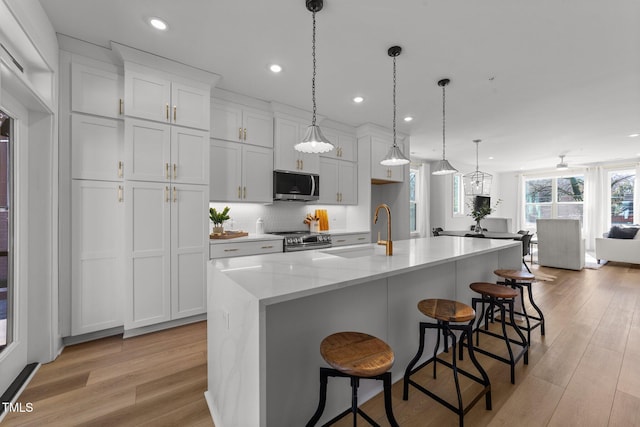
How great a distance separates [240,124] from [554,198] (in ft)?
32.9

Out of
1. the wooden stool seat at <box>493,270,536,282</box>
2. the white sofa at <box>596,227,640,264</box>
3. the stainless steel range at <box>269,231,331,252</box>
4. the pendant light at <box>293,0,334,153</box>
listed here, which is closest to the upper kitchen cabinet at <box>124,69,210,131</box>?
the pendant light at <box>293,0,334,153</box>

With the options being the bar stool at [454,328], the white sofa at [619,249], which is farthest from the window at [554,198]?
the bar stool at [454,328]

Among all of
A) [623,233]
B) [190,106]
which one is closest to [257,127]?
[190,106]

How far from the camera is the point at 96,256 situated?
2.51m

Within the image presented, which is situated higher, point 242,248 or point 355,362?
point 242,248

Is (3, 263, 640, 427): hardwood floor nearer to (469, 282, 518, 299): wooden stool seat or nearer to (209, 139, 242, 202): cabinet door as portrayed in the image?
(469, 282, 518, 299): wooden stool seat

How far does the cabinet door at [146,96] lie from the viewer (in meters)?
2.54

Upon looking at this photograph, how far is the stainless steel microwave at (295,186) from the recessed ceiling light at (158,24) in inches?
75.6

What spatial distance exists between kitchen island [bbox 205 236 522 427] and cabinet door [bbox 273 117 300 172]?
2105 mm

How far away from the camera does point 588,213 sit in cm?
790

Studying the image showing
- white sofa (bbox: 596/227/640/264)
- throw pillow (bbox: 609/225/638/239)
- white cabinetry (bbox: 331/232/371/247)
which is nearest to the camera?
white cabinetry (bbox: 331/232/371/247)

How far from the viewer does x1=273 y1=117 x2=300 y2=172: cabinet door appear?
374 cm

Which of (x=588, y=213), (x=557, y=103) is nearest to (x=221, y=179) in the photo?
(x=557, y=103)

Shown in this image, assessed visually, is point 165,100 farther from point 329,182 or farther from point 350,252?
point 329,182
